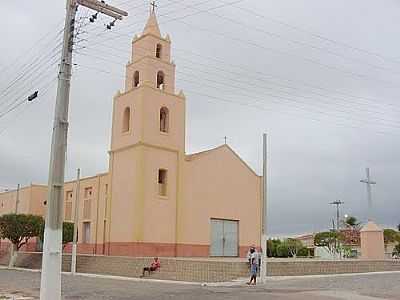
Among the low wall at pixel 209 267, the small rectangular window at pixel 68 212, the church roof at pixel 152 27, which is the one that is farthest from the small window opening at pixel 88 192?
the church roof at pixel 152 27

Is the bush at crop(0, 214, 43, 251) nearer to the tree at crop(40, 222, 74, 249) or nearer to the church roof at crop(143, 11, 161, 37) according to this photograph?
the tree at crop(40, 222, 74, 249)

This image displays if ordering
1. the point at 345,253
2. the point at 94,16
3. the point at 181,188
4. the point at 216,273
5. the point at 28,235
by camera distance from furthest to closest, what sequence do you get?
the point at 345,253, the point at 28,235, the point at 181,188, the point at 216,273, the point at 94,16

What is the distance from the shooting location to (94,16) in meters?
16.1

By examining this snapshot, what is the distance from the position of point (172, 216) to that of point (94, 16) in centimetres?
2069

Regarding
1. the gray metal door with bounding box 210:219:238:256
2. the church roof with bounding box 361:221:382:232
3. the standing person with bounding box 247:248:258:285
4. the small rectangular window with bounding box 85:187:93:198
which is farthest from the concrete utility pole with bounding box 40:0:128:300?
the church roof with bounding box 361:221:382:232

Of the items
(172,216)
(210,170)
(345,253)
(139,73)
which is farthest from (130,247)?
(345,253)

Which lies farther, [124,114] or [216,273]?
[124,114]

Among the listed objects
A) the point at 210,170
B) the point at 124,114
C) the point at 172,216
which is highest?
the point at 124,114

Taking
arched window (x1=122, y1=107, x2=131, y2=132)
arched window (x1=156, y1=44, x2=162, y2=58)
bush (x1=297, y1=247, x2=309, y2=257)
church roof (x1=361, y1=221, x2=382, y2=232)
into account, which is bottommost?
bush (x1=297, y1=247, x2=309, y2=257)

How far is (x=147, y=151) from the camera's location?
3412 cm

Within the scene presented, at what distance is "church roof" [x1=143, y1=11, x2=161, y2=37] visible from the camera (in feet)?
121

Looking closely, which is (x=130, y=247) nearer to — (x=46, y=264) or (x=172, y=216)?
(x=172, y=216)

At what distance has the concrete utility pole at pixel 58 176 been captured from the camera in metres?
13.6

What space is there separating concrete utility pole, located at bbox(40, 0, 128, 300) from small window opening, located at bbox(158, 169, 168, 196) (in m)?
20.1
